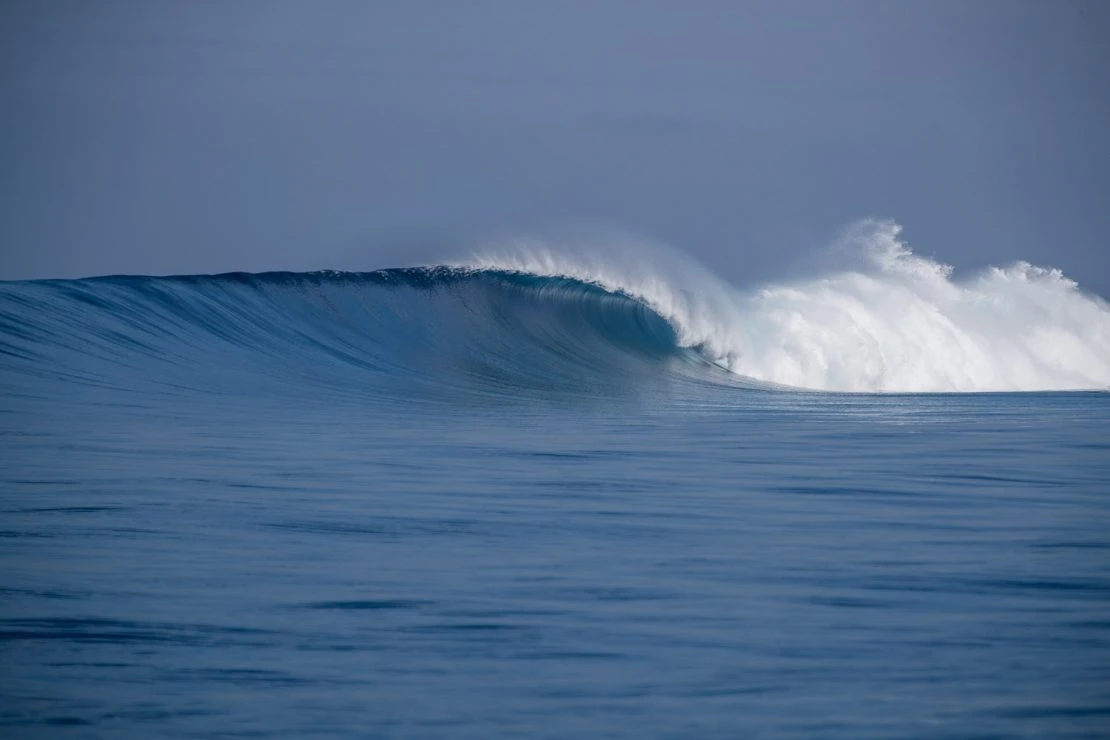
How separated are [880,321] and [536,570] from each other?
1625cm

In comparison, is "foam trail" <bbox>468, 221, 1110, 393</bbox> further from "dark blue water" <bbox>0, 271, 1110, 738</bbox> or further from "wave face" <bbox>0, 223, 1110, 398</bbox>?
"dark blue water" <bbox>0, 271, 1110, 738</bbox>

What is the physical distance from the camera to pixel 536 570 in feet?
16.1

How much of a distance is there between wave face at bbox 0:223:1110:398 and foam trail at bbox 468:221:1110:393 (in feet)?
0.11

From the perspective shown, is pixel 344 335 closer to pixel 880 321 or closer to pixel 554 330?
pixel 554 330

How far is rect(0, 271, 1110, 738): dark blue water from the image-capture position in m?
3.47

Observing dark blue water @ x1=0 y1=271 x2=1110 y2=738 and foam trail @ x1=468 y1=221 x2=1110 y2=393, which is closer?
dark blue water @ x1=0 y1=271 x2=1110 y2=738

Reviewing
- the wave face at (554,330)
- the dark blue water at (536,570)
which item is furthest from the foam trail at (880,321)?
the dark blue water at (536,570)

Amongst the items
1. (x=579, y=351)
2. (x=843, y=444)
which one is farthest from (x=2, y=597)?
(x=579, y=351)

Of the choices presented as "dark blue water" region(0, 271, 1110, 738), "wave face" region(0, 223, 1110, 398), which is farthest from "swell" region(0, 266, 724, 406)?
"dark blue water" region(0, 271, 1110, 738)

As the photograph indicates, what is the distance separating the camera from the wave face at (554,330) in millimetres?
12820

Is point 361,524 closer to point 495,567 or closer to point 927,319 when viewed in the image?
point 495,567

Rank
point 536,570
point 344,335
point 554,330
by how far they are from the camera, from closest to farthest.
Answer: point 536,570
point 344,335
point 554,330

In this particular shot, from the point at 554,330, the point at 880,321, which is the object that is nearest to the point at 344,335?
the point at 554,330

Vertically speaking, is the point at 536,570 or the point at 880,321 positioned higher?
the point at 880,321
